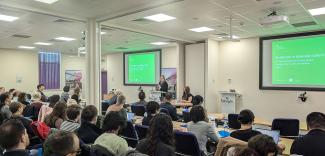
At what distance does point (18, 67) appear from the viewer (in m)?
12.4

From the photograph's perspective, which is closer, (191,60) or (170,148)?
(170,148)

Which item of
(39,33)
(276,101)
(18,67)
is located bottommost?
(276,101)

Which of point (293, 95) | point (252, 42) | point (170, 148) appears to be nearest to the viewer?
point (170, 148)

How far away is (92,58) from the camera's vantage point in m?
6.43

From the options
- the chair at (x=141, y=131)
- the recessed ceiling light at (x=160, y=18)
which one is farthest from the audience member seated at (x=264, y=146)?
the recessed ceiling light at (x=160, y=18)

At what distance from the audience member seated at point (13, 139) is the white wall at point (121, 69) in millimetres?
9726

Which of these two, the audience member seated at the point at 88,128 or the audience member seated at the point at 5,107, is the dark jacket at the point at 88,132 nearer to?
the audience member seated at the point at 88,128

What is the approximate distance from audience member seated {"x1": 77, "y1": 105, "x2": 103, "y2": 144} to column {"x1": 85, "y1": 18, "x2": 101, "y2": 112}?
3.30 m

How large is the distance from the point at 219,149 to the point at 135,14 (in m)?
4.14

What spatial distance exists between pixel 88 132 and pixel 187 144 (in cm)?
120

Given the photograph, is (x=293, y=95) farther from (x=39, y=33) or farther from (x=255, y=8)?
(x=39, y=33)

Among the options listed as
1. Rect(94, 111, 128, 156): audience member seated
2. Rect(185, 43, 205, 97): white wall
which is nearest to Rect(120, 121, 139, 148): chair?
Rect(94, 111, 128, 156): audience member seated

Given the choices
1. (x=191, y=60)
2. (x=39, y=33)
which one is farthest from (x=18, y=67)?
(x=191, y=60)

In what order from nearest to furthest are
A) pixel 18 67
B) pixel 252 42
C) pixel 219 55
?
pixel 252 42, pixel 219 55, pixel 18 67
